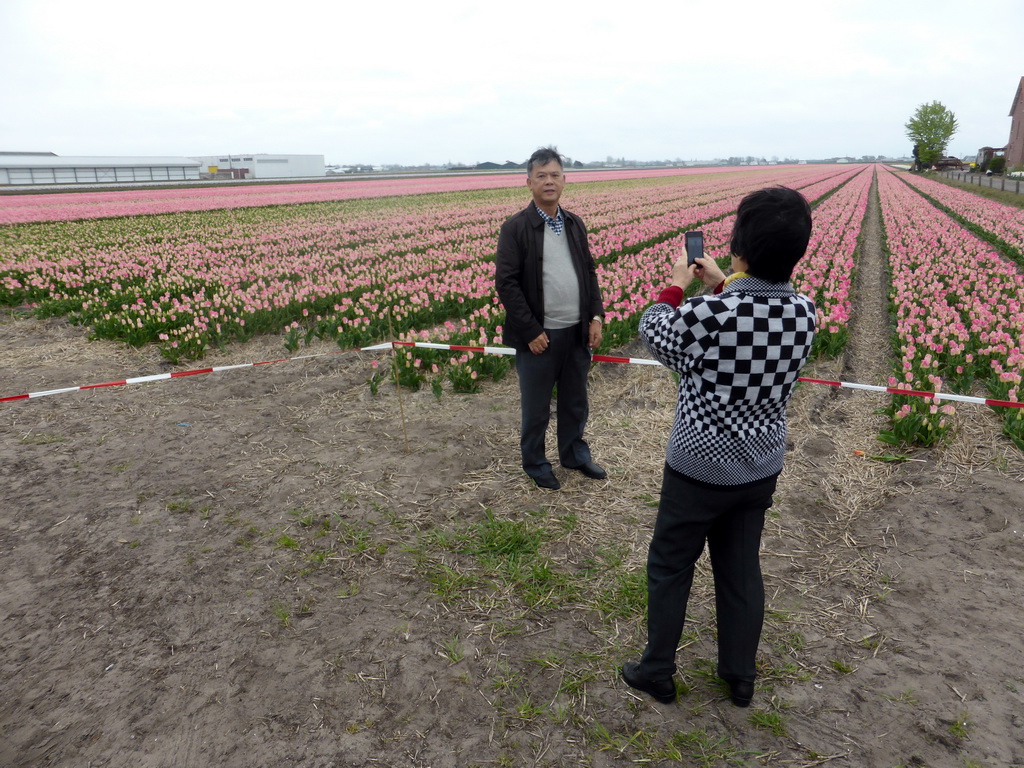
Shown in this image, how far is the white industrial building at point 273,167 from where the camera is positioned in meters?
84.1

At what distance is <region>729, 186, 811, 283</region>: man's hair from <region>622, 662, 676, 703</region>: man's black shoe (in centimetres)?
179

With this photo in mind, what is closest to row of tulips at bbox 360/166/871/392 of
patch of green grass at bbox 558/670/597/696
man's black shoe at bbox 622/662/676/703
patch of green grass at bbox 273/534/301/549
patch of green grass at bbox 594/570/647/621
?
patch of green grass at bbox 273/534/301/549

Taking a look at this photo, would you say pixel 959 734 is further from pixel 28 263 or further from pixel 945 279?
pixel 28 263

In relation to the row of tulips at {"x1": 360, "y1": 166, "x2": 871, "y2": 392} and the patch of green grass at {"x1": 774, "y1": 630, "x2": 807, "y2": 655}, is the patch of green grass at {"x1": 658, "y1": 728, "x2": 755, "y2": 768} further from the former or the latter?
the row of tulips at {"x1": 360, "y1": 166, "x2": 871, "y2": 392}

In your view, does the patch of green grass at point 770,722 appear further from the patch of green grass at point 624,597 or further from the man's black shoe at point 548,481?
the man's black shoe at point 548,481

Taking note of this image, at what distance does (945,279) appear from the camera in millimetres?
10141

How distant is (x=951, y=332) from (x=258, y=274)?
10.3 metres

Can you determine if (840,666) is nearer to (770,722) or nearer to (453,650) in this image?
(770,722)

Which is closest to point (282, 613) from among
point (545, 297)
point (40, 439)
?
point (545, 297)

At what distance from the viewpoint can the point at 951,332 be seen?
682 cm

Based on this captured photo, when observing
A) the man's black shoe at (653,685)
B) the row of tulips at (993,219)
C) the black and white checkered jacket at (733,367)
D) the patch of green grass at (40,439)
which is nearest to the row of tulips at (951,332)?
the row of tulips at (993,219)

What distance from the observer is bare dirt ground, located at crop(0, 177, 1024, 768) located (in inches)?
104

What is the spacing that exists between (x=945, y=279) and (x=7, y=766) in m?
12.2

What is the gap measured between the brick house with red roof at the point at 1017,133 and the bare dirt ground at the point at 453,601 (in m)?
72.4
